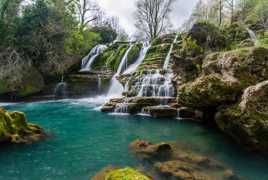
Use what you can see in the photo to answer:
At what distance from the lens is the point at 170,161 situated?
4574mm

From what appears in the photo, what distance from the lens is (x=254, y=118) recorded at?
5.09 metres

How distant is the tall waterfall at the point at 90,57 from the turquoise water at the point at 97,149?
9.73m

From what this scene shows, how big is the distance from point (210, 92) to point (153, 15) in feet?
78.1

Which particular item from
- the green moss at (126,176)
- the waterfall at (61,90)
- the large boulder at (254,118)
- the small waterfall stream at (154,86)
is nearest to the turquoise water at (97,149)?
the large boulder at (254,118)

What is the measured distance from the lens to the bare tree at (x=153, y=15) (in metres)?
28.2

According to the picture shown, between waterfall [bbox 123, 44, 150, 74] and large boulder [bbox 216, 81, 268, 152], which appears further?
waterfall [bbox 123, 44, 150, 74]

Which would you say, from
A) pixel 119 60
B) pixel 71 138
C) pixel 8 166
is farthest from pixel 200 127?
pixel 119 60

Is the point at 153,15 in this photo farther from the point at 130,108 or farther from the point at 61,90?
the point at 130,108

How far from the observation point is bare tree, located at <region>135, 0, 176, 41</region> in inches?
1111

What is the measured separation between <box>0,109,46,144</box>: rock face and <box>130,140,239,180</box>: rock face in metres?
2.96

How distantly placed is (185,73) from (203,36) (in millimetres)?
4296

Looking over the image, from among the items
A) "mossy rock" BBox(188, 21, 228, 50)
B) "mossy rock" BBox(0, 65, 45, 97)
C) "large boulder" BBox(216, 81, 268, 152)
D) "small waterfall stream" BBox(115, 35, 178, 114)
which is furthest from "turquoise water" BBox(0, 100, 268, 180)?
"mossy rock" BBox(0, 65, 45, 97)

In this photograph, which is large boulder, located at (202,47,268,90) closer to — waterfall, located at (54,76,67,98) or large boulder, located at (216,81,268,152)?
large boulder, located at (216,81,268,152)

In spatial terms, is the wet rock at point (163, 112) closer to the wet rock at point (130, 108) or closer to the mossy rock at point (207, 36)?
the wet rock at point (130, 108)
